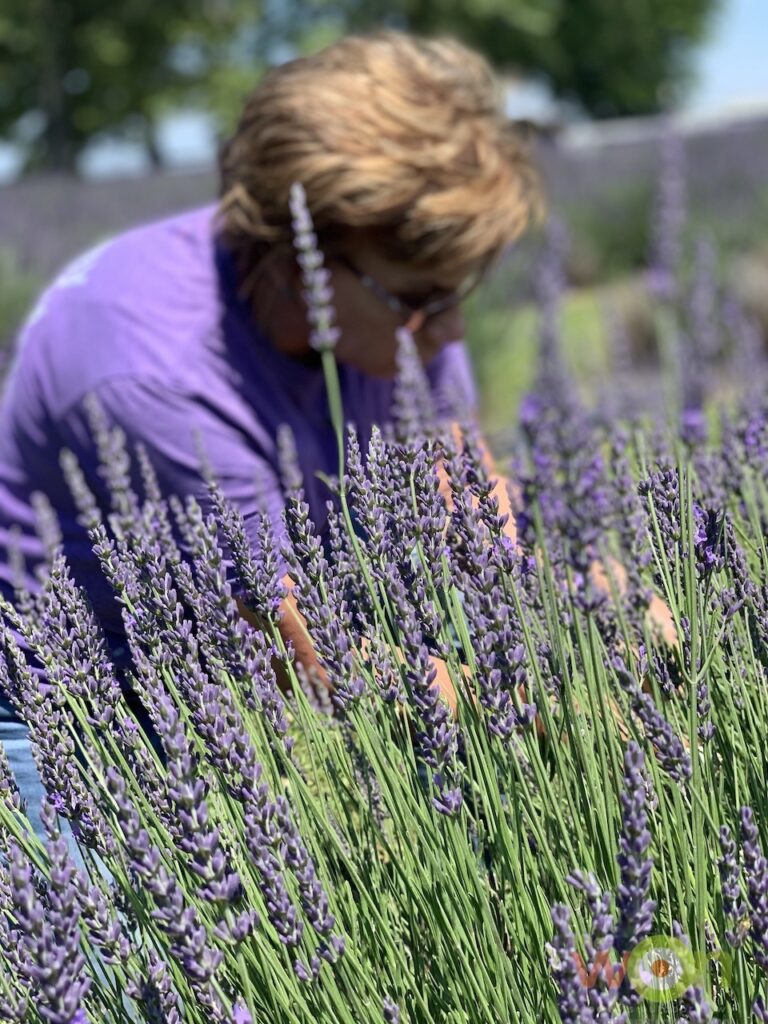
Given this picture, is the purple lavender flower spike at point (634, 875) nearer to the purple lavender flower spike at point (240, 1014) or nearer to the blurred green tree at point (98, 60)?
the purple lavender flower spike at point (240, 1014)

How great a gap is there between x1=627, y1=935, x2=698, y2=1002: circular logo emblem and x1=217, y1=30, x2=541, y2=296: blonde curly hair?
4.93 ft

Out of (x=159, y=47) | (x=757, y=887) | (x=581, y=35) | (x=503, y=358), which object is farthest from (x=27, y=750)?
(x=581, y=35)

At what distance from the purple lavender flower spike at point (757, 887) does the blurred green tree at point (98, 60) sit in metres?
26.9

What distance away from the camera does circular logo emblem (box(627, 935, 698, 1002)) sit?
2.92 ft

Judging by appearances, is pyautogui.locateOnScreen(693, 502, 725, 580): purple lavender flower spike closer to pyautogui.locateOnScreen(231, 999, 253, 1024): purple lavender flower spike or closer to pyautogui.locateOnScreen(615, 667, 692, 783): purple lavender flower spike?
pyautogui.locateOnScreen(615, 667, 692, 783): purple lavender flower spike

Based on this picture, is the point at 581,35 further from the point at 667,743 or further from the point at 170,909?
the point at 170,909

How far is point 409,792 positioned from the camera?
1.08 m

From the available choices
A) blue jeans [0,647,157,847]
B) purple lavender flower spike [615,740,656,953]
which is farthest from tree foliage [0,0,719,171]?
purple lavender flower spike [615,740,656,953]

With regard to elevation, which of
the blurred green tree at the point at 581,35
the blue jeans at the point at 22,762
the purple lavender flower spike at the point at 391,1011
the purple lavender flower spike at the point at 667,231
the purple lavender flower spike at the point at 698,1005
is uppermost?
the purple lavender flower spike at the point at 698,1005

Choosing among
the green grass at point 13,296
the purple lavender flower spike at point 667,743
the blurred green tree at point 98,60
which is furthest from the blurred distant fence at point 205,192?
the blurred green tree at point 98,60

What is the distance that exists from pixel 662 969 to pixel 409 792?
26cm

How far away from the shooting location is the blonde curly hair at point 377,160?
7.07 ft

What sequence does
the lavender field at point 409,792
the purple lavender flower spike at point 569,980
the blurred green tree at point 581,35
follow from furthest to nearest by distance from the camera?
the blurred green tree at point 581,35, the lavender field at point 409,792, the purple lavender flower spike at point 569,980

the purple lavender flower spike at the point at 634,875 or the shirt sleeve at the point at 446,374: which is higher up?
the purple lavender flower spike at the point at 634,875
